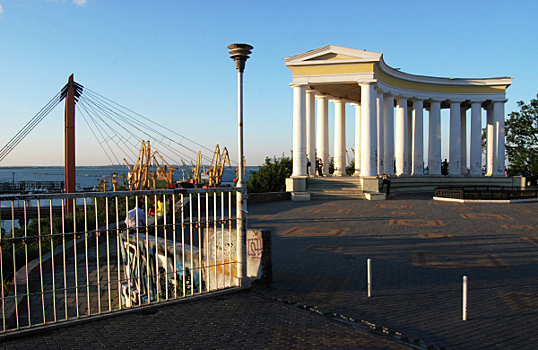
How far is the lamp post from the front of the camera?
794 cm

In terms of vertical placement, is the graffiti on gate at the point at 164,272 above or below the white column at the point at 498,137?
below

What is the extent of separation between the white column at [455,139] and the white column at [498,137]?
11.1 feet

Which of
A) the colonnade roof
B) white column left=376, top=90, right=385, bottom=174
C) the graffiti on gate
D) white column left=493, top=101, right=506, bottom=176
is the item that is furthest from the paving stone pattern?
white column left=493, top=101, right=506, bottom=176

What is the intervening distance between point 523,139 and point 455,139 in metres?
14.5

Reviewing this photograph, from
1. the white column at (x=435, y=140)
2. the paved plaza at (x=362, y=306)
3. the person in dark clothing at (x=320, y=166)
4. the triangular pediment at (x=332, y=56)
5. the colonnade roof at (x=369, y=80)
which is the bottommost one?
the paved plaza at (x=362, y=306)

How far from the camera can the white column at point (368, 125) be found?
30312 mm

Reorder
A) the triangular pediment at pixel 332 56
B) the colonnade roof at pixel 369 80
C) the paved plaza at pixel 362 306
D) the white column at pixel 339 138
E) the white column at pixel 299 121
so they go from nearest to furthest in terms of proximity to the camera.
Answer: the paved plaza at pixel 362 306, the triangular pediment at pixel 332 56, the colonnade roof at pixel 369 80, the white column at pixel 299 121, the white column at pixel 339 138

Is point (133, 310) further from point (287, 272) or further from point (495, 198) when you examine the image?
point (495, 198)

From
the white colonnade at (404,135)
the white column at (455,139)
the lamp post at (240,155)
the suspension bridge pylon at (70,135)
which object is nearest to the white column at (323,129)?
the white colonnade at (404,135)

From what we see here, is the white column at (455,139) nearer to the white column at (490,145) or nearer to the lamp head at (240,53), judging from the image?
the white column at (490,145)

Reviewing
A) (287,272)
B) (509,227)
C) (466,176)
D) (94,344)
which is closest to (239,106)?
(287,272)

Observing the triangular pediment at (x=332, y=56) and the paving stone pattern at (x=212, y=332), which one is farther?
the triangular pediment at (x=332, y=56)

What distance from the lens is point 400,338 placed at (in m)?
5.80

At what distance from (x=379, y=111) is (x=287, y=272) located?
1006 inches
